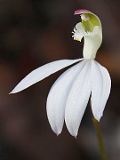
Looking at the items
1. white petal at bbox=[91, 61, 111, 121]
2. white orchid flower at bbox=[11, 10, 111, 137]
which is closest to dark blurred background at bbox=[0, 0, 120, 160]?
white orchid flower at bbox=[11, 10, 111, 137]

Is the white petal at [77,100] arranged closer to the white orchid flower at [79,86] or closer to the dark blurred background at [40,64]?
the white orchid flower at [79,86]

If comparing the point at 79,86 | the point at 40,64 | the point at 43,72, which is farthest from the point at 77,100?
the point at 40,64

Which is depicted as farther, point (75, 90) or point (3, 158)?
point (3, 158)

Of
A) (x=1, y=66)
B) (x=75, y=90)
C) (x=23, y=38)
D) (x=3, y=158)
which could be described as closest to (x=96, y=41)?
(x=75, y=90)

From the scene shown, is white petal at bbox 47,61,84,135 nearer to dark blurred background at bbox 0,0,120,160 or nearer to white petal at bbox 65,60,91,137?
white petal at bbox 65,60,91,137

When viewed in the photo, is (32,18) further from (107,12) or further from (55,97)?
(55,97)

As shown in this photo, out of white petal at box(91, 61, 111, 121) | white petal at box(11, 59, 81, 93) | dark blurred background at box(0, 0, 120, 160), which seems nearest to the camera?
white petal at box(91, 61, 111, 121)
